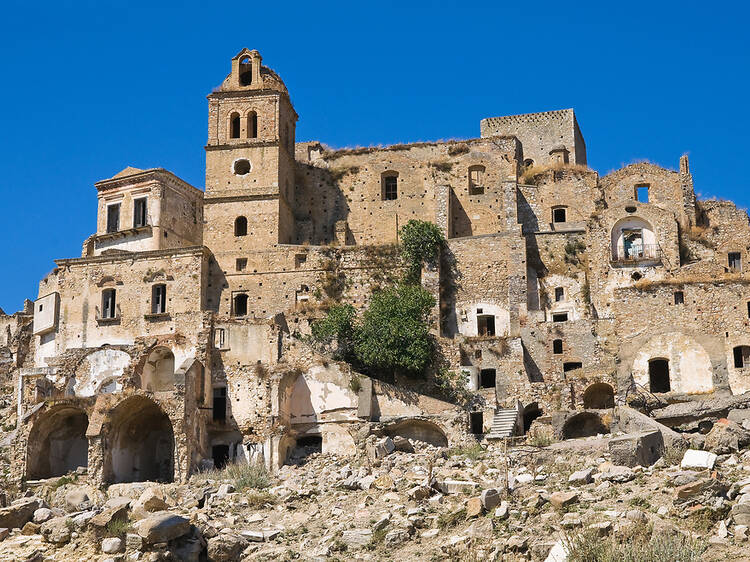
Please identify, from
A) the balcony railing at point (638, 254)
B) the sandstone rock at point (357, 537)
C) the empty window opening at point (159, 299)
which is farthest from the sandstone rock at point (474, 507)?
the empty window opening at point (159, 299)

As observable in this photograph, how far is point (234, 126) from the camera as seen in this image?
57.0 meters

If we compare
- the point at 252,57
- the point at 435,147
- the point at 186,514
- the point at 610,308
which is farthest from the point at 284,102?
the point at 186,514

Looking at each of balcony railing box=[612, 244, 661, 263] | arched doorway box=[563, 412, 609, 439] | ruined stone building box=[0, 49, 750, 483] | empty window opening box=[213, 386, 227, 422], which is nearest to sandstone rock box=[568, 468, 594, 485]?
ruined stone building box=[0, 49, 750, 483]

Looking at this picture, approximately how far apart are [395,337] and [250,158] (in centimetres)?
1438

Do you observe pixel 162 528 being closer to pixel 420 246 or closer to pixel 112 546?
pixel 112 546

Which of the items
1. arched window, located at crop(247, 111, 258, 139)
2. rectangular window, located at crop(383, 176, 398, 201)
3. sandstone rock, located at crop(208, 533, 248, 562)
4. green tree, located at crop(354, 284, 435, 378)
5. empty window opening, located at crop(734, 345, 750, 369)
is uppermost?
arched window, located at crop(247, 111, 258, 139)

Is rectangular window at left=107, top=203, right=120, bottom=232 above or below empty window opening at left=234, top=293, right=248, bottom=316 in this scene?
above

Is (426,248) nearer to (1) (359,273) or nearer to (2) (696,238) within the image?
(1) (359,273)

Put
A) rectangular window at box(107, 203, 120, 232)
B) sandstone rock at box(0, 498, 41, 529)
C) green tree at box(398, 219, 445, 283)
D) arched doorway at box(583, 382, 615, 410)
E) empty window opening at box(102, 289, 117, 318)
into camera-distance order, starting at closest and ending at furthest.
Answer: sandstone rock at box(0, 498, 41, 529)
arched doorway at box(583, 382, 615, 410)
green tree at box(398, 219, 445, 283)
empty window opening at box(102, 289, 117, 318)
rectangular window at box(107, 203, 120, 232)

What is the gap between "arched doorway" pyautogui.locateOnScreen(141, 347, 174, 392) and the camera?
4691 cm

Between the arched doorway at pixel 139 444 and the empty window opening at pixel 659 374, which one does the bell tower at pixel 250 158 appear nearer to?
the arched doorway at pixel 139 444

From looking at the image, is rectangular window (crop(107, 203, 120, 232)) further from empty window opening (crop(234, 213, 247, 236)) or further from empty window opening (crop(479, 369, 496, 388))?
empty window opening (crop(479, 369, 496, 388))

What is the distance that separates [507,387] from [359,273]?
10.2m

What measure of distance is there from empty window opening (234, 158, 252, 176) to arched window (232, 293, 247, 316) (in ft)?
22.1
